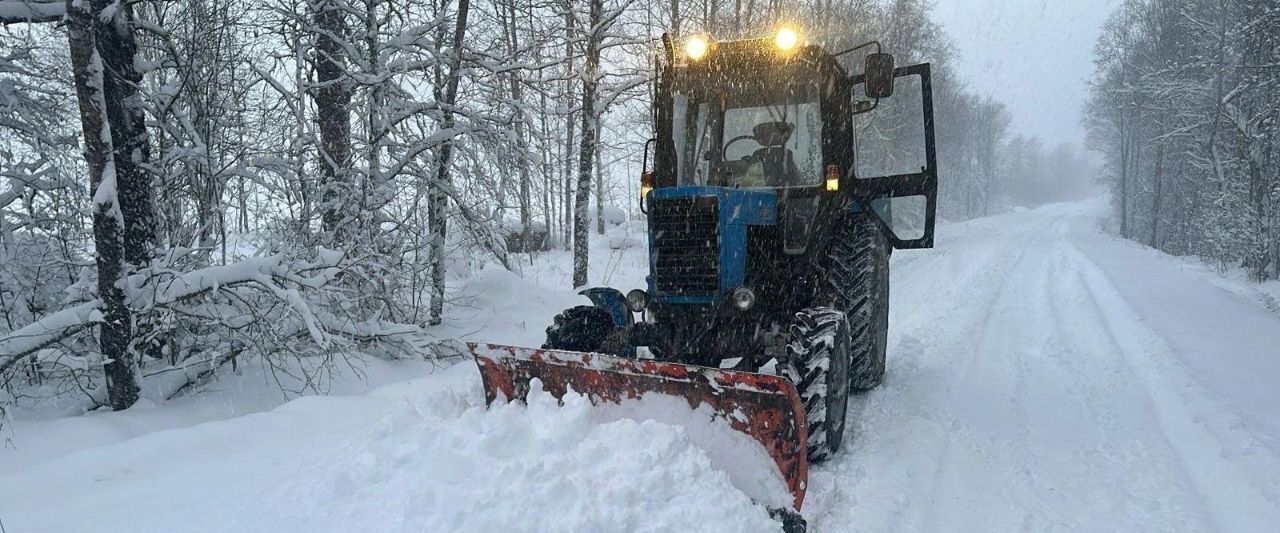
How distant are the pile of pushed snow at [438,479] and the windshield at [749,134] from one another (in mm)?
1966

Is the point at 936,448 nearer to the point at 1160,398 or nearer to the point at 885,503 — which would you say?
the point at 885,503

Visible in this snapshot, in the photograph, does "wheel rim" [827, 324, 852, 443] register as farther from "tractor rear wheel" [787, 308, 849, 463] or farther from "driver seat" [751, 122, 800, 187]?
"driver seat" [751, 122, 800, 187]

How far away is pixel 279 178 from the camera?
6.55 m

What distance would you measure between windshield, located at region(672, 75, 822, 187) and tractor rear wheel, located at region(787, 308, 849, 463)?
1.16 metres

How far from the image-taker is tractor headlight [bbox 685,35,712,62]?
439cm

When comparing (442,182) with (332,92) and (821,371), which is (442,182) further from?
(821,371)

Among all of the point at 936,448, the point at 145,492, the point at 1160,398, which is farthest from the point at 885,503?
the point at 145,492

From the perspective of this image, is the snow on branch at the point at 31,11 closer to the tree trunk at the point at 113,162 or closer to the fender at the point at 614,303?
the tree trunk at the point at 113,162

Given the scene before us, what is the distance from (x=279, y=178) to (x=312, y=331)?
2801 millimetres

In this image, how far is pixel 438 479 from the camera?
2926mm

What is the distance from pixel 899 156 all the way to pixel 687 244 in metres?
24.9

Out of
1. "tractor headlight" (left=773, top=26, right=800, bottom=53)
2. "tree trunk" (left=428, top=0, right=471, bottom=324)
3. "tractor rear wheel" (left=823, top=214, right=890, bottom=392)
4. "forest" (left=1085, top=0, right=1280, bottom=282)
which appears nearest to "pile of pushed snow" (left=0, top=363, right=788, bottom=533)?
"tractor rear wheel" (left=823, top=214, right=890, bottom=392)

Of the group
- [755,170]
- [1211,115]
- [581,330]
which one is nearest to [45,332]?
[581,330]

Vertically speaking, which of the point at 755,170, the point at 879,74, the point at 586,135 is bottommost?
the point at 755,170
